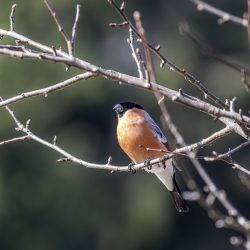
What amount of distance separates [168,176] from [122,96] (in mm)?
11893

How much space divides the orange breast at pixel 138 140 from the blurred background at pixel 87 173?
11045 mm

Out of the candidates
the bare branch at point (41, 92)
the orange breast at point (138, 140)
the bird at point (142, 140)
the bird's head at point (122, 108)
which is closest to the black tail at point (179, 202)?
the bird at point (142, 140)

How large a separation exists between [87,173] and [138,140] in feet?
40.2

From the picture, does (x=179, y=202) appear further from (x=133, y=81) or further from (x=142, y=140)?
(x=133, y=81)

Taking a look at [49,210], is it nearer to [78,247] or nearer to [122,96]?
[78,247]

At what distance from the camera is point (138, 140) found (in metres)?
6.00

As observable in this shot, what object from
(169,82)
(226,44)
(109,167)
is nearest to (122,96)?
(169,82)

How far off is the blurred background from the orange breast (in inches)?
435

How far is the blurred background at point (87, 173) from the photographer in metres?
17.8

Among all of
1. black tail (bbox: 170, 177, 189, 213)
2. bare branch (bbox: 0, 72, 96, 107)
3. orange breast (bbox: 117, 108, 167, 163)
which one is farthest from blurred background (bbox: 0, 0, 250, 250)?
bare branch (bbox: 0, 72, 96, 107)

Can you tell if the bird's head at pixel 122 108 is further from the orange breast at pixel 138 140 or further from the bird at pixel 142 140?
the orange breast at pixel 138 140

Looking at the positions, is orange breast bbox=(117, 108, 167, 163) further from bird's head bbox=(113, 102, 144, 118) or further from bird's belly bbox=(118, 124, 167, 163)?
bird's head bbox=(113, 102, 144, 118)

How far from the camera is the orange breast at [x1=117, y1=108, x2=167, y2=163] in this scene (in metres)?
6.00

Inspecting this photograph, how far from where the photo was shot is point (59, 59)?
10.2 feet
